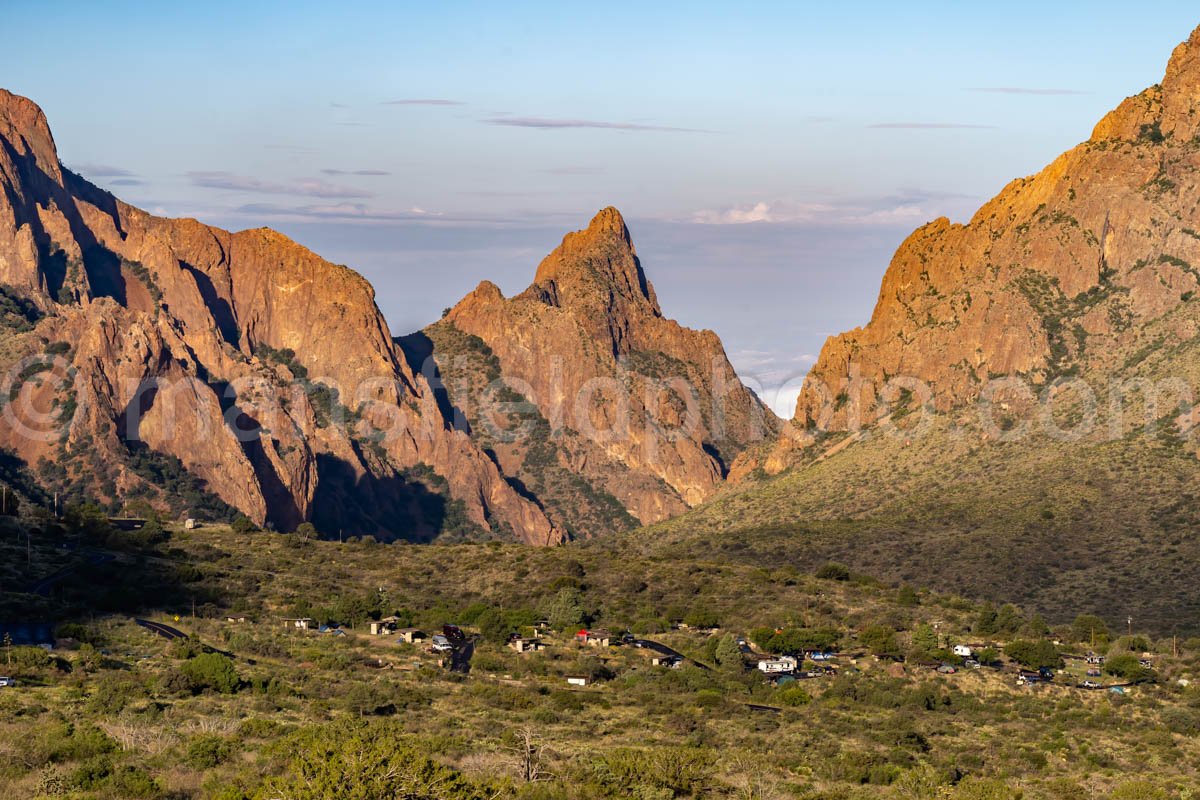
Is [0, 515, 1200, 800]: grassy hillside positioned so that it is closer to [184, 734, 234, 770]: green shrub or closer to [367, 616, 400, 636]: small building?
[184, 734, 234, 770]: green shrub

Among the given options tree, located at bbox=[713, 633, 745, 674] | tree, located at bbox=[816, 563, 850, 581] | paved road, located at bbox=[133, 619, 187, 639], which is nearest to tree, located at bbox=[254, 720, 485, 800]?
tree, located at bbox=[713, 633, 745, 674]

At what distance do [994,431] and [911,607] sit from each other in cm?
6677

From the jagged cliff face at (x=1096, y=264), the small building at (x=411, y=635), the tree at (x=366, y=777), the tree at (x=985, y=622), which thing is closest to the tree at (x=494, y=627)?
the small building at (x=411, y=635)

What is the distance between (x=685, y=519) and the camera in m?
198

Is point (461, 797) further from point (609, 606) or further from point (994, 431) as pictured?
point (994, 431)

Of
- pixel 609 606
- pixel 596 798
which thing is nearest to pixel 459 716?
pixel 596 798

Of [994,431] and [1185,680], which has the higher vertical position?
[994,431]

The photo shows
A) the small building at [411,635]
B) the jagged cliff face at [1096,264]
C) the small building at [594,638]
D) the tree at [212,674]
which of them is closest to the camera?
the tree at [212,674]

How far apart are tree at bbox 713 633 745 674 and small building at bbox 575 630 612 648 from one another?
6536mm

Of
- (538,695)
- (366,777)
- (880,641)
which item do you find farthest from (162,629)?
(366,777)

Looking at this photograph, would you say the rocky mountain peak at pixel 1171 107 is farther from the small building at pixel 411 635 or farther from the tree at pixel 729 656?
the small building at pixel 411 635

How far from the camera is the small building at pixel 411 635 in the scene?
9638 cm

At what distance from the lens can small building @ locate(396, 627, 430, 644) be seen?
9638 centimetres

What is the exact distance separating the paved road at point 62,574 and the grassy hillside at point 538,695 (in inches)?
40.7
